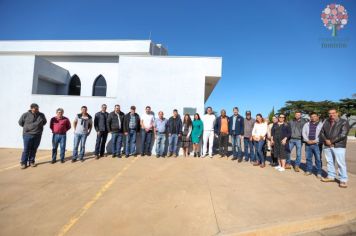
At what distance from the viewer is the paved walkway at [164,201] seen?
2.91m

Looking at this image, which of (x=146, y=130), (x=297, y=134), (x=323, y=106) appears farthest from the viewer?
(x=323, y=106)

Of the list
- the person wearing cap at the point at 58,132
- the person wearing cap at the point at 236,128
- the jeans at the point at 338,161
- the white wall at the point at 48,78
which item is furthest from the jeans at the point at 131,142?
the jeans at the point at 338,161

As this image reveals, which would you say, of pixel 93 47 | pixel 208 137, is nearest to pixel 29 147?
pixel 208 137

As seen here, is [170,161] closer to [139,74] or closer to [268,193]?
[268,193]

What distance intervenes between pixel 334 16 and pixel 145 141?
1254 cm

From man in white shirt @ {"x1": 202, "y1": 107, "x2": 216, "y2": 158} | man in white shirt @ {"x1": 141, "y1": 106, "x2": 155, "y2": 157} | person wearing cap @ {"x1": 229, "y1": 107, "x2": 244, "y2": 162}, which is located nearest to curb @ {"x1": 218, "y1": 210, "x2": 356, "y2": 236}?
person wearing cap @ {"x1": 229, "y1": 107, "x2": 244, "y2": 162}

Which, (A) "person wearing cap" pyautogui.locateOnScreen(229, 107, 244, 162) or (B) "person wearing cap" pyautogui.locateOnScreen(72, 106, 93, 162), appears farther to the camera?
(A) "person wearing cap" pyautogui.locateOnScreen(229, 107, 244, 162)

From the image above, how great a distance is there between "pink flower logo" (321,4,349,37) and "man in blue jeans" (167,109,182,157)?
10.2 metres

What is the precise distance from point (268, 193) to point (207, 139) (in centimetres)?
Result: 407

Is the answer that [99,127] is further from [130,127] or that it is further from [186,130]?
[186,130]

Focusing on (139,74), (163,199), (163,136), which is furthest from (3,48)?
(163,199)

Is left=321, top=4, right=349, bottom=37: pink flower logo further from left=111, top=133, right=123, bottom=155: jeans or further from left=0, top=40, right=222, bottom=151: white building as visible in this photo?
left=111, top=133, right=123, bottom=155: jeans

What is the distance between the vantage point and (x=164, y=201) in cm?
375

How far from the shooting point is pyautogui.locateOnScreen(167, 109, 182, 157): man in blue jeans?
Result: 784 cm
